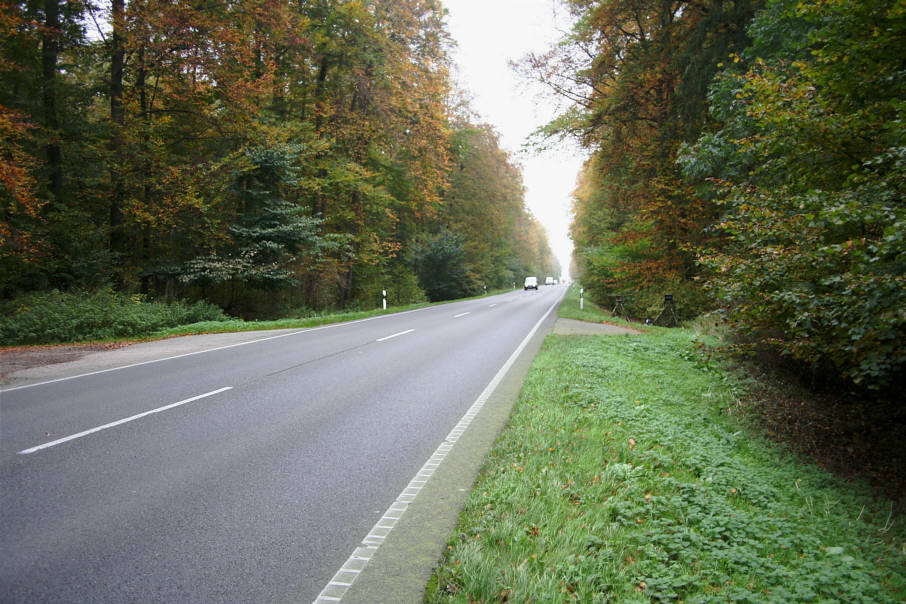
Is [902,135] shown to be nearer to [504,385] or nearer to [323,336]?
[504,385]

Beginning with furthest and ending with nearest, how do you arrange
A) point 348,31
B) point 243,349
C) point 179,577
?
point 348,31
point 243,349
point 179,577

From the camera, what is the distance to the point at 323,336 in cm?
1263

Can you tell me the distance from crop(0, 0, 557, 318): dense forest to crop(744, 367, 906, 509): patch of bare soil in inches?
625

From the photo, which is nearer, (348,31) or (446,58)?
(348,31)

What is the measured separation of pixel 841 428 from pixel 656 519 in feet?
14.5

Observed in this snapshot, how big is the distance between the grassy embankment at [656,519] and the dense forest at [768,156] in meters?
1.18

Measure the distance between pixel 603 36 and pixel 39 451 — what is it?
1745 centimetres

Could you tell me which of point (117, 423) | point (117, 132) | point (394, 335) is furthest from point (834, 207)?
point (117, 132)

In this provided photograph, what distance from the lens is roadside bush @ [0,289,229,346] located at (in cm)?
1205

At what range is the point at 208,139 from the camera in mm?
19125

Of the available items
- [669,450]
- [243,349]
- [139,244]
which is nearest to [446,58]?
[139,244]

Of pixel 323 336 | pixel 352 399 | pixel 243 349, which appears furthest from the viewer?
pixel 323 336

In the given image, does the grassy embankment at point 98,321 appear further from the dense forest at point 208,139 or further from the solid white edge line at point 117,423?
the solid white edge line at point 117,423

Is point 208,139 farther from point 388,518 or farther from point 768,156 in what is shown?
point 388,518
